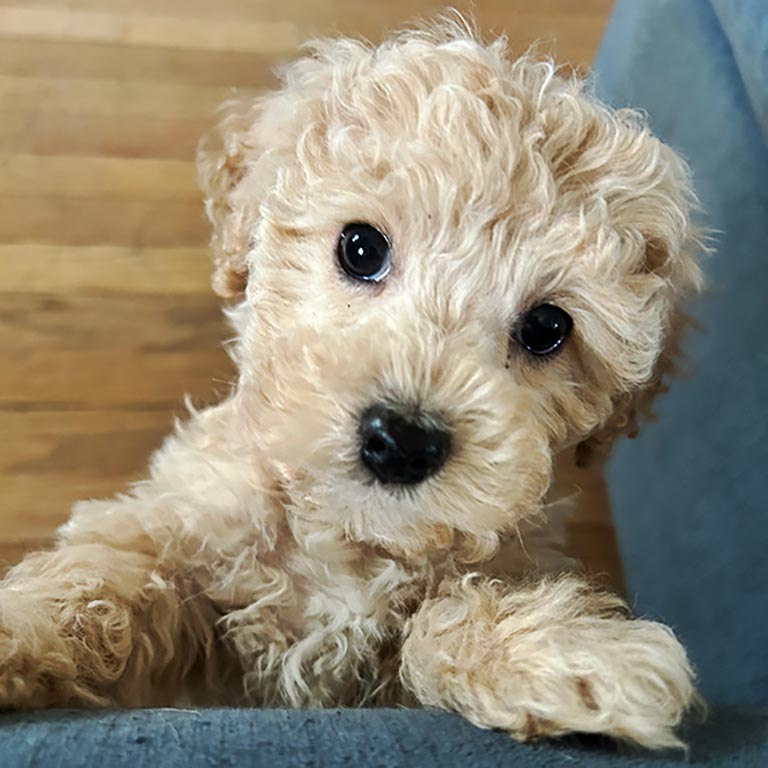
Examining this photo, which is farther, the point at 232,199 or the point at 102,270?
the point at 102,270

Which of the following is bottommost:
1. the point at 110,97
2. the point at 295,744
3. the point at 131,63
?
the point at 295,744

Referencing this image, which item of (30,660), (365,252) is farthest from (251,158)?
(30,660)

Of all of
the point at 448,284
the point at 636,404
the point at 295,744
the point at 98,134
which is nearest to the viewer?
the point at 295,744

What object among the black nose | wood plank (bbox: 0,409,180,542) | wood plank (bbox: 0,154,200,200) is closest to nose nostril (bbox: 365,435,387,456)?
the black nose

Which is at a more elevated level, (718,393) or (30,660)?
(718,393)

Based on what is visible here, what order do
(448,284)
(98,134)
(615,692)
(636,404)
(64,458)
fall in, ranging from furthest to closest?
1. (98,134)
2. (64,458)
3. (636,404)
4. (448,284)
5. (615,692)

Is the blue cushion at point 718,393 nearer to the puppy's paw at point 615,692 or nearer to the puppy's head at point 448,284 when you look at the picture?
the puppy's head at point 448,284

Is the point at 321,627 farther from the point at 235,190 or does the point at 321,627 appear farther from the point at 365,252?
the point at 235,190

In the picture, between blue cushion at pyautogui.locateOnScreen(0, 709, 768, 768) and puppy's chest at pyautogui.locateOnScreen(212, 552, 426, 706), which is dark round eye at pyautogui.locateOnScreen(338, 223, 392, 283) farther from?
blue cushion at pyautogui.locateOnScreen(0, 709, 768, 768)
